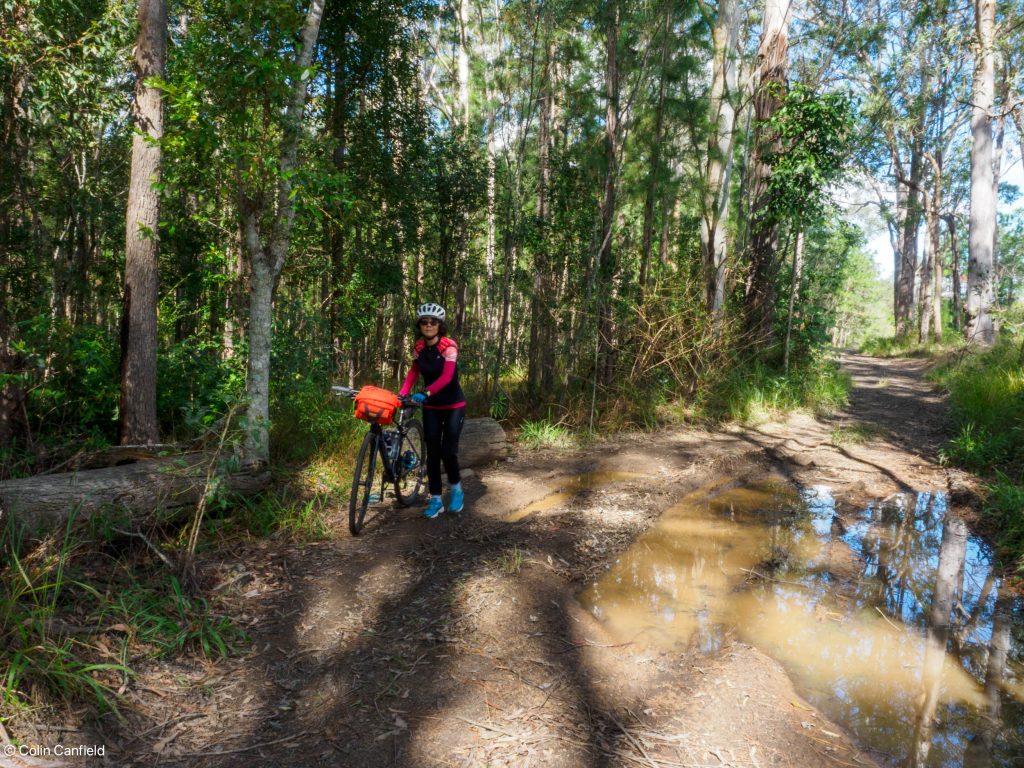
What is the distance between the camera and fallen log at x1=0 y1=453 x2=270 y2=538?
3.93m

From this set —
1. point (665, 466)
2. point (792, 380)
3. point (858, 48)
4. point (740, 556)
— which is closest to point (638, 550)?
point (740, 556)

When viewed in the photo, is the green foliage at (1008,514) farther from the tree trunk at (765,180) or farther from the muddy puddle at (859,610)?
the tree trunk at (765,180)

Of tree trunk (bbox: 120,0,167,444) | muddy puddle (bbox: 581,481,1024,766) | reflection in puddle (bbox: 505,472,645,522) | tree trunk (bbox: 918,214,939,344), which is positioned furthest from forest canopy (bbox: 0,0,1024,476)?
tree trunk (bbox: 918,214,939,344)

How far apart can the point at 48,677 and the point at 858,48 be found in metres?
20.6

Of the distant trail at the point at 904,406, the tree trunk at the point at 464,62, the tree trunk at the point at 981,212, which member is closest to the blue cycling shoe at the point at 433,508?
the distant trail at the point at 904,406

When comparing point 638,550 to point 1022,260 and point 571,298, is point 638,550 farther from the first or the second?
point 1022,260

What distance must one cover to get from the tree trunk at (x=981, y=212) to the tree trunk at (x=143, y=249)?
50.9 feet

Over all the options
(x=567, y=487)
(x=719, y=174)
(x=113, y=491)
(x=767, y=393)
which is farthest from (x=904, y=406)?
(x=113, y=491)

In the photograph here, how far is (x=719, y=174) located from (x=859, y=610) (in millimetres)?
8549

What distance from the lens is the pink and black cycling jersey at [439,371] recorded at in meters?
5.06

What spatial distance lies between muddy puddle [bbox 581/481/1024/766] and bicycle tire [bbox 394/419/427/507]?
2153 millimetres

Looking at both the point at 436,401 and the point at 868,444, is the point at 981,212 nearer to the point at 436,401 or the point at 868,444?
the point at 868,444

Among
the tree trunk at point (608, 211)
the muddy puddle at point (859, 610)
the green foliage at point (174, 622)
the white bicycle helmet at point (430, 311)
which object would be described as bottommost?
the muddy puddle at point (859, 610)

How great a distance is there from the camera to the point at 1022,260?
148 ft
